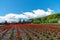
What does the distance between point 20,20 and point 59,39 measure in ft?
Answer: 476

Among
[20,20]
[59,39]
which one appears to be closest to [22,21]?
[20,20]

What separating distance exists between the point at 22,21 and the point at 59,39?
470ft

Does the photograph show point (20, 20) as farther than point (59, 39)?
Yes

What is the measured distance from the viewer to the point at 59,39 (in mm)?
15852

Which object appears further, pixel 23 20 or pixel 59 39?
pixel 23 20

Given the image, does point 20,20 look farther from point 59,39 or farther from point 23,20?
point 59,39

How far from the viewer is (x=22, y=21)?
158875 mm

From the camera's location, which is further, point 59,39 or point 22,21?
point 22,21

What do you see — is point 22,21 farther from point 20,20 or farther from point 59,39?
point 59,39

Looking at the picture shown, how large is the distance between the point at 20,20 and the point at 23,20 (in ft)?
18.0

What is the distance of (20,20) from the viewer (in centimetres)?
16062

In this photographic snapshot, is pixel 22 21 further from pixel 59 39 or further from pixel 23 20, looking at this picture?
pixel 59 39

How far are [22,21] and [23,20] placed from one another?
10.7ft
